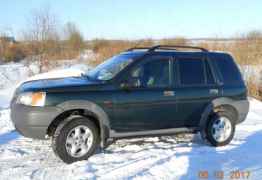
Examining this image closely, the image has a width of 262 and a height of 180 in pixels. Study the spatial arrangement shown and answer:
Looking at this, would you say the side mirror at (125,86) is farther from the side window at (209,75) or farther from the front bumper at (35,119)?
the side window at (209,75)

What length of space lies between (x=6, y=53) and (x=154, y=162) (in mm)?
20497

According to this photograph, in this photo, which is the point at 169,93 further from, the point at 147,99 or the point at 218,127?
the point at 218,127

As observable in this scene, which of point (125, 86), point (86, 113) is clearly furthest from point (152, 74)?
point (86, 113)

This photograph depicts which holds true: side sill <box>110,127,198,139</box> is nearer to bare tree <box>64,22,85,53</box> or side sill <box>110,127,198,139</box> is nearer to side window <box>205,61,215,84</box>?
side window <box>205,61,215,84</box>

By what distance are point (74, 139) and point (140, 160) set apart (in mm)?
1089

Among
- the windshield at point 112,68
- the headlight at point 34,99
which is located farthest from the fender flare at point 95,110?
the windshield at point 112,68

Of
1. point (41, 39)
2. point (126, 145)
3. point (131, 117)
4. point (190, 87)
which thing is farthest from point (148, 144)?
point (41, 39)

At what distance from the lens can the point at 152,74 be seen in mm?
4895

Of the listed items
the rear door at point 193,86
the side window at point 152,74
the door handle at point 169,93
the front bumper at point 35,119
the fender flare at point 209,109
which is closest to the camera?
the front bumper at point 35,119

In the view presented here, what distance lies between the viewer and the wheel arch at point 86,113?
433 cm

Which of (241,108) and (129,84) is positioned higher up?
(129,84)

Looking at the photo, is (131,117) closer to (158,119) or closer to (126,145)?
(158,119)
